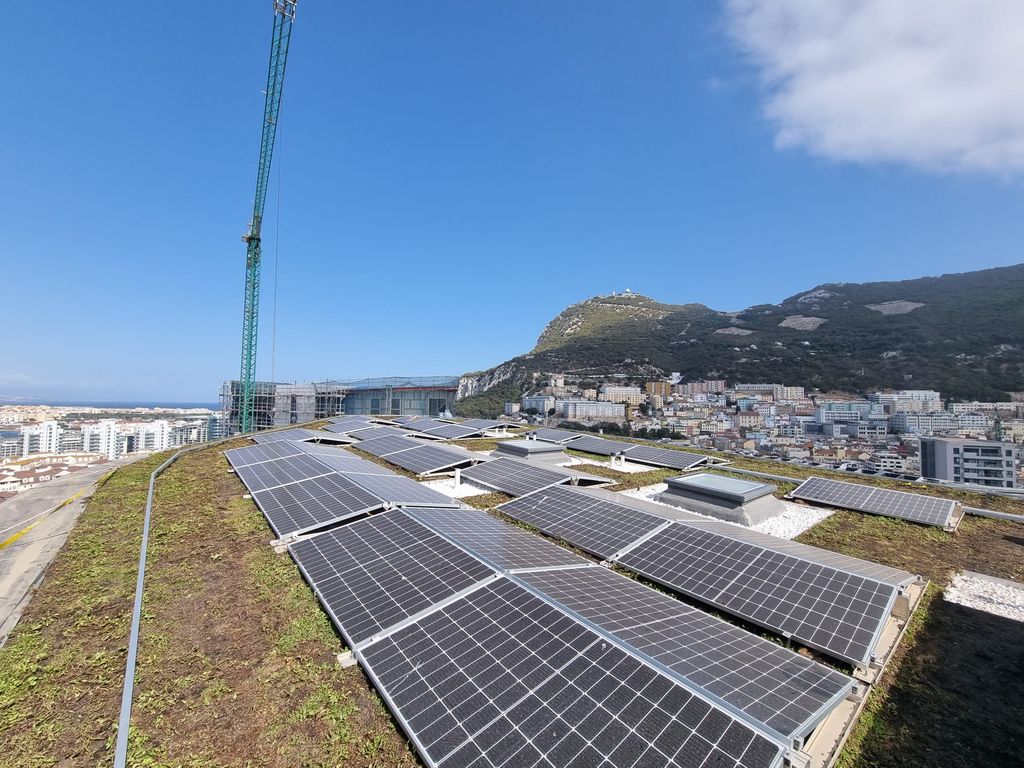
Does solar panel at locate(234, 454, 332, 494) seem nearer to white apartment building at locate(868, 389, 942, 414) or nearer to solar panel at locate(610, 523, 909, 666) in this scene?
solar panel at locate(610, 523, 909, 666)

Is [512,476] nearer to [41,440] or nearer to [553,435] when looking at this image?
[553,435]

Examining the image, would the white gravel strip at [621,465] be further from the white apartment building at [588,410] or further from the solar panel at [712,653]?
the white apartment building at [588,410]

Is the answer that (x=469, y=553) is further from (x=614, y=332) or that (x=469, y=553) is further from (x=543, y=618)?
(x=614, y=332)

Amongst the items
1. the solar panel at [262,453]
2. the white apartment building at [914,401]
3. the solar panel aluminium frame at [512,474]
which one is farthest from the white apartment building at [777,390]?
the solar panel at [262,453]

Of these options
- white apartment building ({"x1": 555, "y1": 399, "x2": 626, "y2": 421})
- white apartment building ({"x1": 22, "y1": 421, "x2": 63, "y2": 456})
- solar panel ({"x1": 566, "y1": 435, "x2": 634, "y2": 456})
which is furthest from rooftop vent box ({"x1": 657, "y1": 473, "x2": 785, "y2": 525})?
white apartment building ({"x1": 22, "y1": 421, "x2": 63, "y2": 456})

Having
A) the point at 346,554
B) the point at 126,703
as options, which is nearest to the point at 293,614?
the point at 346,554

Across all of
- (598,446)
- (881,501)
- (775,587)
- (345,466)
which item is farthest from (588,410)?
(775,587)
